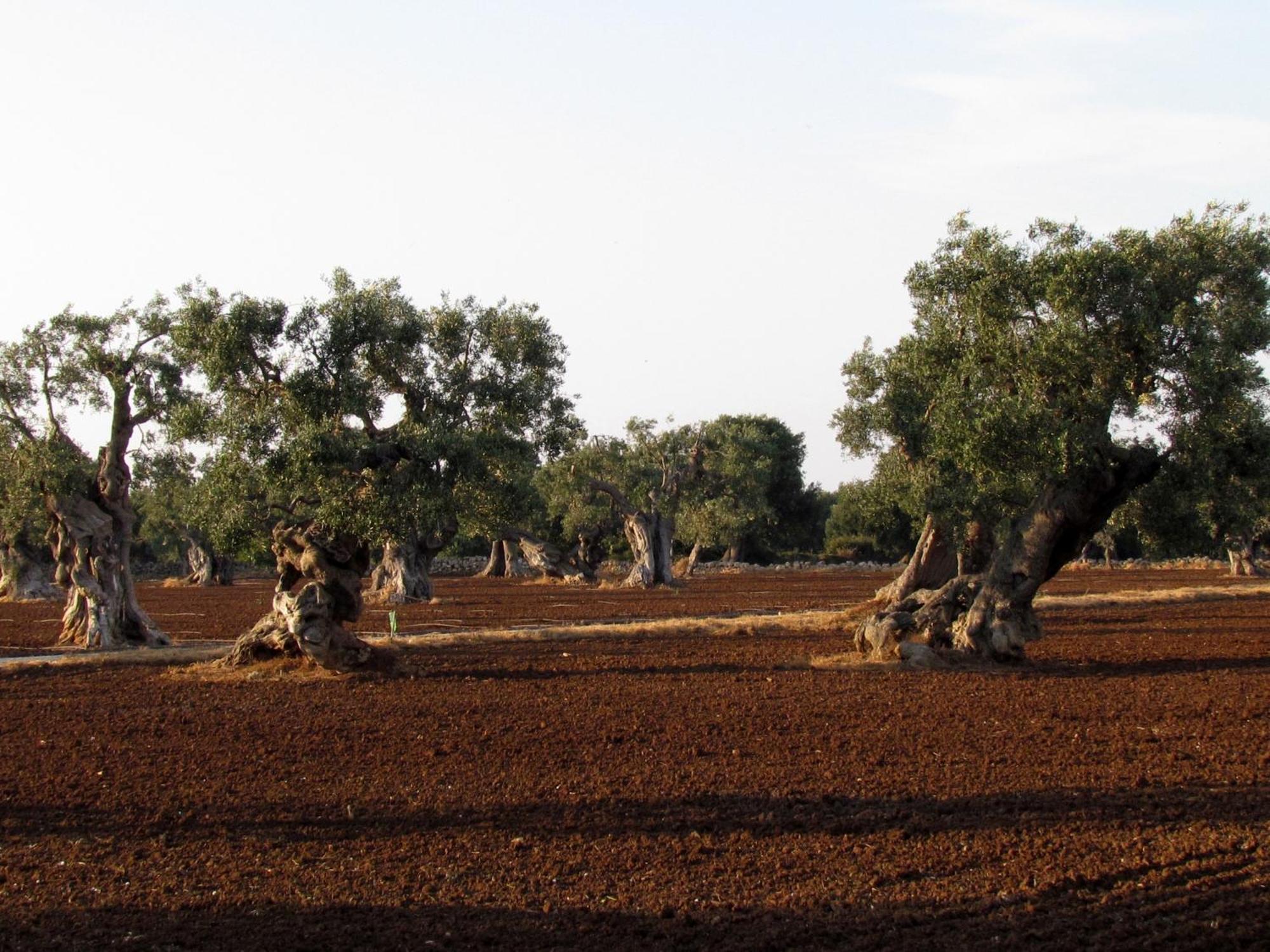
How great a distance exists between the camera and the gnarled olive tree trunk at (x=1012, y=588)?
21969 millimetres

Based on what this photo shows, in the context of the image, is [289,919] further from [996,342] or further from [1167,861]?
[996,342]

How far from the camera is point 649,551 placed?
187 feet

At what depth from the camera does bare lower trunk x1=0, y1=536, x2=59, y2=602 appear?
5256 centimetres

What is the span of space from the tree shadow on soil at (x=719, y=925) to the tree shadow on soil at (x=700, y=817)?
1.97 m

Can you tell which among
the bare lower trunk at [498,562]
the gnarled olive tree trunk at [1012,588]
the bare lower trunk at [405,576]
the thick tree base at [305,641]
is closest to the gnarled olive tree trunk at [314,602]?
the thick tree base at [305,641]

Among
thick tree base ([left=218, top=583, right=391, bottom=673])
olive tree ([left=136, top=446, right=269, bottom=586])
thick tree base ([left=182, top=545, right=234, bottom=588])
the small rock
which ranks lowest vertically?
the small rock

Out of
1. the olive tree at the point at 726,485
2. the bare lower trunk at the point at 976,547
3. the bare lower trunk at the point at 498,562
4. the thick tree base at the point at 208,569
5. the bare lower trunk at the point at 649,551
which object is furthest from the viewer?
the bare lower trunk at the point at 498,562

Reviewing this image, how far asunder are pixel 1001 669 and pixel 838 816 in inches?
454

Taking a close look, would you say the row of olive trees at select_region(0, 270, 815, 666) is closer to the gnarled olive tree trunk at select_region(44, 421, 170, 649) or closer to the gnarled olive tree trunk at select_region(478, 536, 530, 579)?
the gnarled olive tree trunk at select_region(44, 421, 170, 649)

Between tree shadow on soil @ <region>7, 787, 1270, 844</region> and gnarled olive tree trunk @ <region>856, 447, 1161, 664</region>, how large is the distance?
9971mm

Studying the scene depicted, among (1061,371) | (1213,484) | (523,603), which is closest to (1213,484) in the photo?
(1213,484)

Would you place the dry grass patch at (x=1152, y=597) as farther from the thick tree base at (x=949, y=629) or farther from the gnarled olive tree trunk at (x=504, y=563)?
the gnarled olive tree trunk at (x=504, y=563)

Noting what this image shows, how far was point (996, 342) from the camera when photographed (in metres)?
22.4

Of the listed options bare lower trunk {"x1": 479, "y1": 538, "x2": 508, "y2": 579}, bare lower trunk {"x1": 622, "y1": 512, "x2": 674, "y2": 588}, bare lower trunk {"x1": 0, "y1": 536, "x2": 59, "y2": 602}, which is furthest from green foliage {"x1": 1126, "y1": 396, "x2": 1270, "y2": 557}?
bare lower trunk {"x1": 479, "y1": 538, "x2": 508, "y2": 579}
